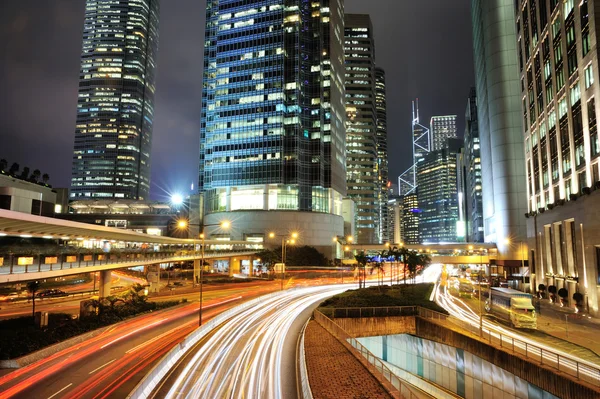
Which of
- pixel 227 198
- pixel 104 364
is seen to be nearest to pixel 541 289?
pixel 104 364

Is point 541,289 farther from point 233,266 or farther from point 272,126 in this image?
point 272,126

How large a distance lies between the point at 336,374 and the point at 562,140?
51.6 metres

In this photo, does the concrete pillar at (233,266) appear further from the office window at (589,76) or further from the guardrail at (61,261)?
the office window at (589,76)

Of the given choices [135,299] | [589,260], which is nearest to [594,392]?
[589,260]

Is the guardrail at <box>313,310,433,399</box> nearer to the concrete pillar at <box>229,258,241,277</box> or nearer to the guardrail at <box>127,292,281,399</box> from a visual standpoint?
the guardrail at <box>127,292,281,399</box>

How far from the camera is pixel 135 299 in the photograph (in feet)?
135

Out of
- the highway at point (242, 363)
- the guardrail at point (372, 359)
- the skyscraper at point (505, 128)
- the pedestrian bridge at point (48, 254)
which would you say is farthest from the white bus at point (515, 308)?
the skyscraper at point (505, 128)

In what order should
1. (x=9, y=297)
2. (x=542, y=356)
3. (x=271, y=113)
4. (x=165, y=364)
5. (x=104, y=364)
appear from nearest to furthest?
1. (x=165, y=364)
2. (x=104, y=364)
3. (x=542, y=356)
4. (x=9, y=297)
5. (x=271, y=113)

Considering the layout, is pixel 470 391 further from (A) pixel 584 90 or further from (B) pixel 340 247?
(B) pixel 340 247

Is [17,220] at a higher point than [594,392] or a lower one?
higher

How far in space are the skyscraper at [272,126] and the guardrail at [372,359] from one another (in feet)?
295

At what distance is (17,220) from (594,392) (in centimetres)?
3379

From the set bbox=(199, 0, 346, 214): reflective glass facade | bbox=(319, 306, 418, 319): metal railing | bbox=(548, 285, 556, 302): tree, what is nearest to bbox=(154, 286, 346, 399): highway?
bbox=(319, 306, 418, 319): metal railing

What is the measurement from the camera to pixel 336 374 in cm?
2191
